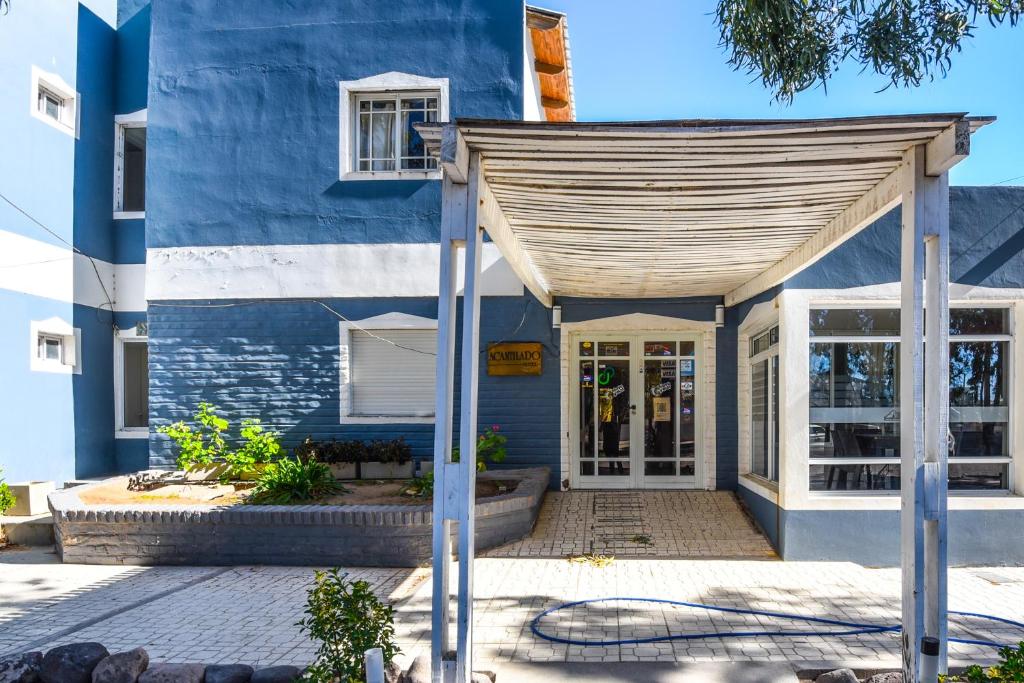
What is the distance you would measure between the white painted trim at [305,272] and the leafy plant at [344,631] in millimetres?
Result: 6603

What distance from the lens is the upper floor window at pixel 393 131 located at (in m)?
11.1

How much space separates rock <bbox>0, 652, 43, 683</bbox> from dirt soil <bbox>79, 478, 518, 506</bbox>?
153 inches

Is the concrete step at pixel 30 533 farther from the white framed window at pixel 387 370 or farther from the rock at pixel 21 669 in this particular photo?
the rock at pixel 21 669

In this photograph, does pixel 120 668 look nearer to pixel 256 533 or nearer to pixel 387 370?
pixel 256 533

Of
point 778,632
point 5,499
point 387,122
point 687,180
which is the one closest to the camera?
A: point 687,180

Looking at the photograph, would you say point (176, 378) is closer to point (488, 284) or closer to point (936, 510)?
point (488, 284)

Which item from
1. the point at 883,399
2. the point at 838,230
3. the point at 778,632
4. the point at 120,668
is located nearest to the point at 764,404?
the point at 883,399

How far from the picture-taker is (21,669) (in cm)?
484

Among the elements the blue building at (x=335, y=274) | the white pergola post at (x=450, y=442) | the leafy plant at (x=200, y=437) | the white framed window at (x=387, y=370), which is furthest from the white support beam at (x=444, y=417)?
the leafy plant at (x=200, y=437)

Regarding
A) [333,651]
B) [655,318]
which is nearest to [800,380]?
[655,318]

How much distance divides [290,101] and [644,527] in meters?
7.04

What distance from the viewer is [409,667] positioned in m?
4.82

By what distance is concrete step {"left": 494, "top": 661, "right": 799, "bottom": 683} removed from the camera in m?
5.00

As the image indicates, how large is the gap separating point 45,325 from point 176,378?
210 cm
